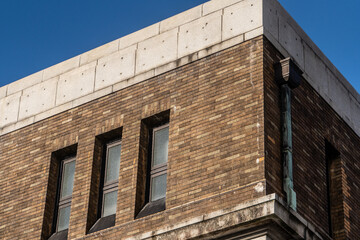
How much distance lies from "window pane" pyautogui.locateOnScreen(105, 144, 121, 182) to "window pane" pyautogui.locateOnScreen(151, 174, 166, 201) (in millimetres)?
959

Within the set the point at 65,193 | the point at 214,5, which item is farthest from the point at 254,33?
the point at 65,193

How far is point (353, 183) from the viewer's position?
1742 centimetres

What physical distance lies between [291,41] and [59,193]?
5.63 metres

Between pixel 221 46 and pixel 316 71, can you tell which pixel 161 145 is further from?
pixel 316 71

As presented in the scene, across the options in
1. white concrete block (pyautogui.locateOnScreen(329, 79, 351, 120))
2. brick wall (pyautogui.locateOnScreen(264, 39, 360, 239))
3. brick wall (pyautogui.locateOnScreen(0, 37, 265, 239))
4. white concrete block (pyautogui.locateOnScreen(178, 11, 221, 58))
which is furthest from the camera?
white concrete block (pyautogui.locateOnScreen(329, 79, 351, 120))

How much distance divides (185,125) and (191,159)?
31.3 inches

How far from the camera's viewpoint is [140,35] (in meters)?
17.7

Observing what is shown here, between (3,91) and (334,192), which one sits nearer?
(334,192)

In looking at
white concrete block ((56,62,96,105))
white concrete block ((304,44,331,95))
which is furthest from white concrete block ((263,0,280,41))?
white concrete block ((56,62,96,105))

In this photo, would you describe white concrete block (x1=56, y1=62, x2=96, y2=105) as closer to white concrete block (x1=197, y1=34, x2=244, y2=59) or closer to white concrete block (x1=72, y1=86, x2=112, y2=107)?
white concrete block (x1=72, y1=86, x2=112, y2=107)

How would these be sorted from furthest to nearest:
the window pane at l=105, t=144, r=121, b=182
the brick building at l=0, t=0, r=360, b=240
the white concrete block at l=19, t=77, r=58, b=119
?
1. the white concrete block at l=19, t=77, r=58, b=119
2. the window pane at l=105, t=144, r=121, b=182
3. the brick building at l=0, t=0, r=360, b=240

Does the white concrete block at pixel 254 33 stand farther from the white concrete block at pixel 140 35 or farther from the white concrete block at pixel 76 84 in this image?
the white concrete block at pixel 76 84

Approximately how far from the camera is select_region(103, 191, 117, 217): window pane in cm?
1638

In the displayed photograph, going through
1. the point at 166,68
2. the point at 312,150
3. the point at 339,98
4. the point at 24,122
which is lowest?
the point at 312,150
